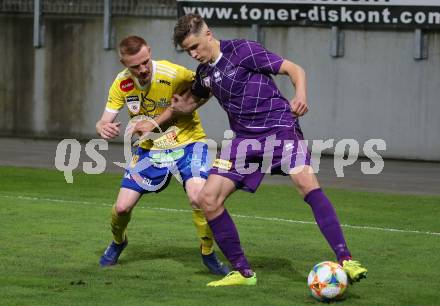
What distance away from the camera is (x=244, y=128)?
30.9 feet

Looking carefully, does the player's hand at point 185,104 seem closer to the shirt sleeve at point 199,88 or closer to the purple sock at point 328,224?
the shirt sleeve at point 199,88

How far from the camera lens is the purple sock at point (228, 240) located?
945 cm

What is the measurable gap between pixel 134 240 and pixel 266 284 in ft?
9.53

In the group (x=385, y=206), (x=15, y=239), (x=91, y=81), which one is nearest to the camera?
(x=15, y=239)

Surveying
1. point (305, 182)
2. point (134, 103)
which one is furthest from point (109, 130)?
point (305, 182)

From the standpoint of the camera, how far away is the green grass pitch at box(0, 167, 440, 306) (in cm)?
913

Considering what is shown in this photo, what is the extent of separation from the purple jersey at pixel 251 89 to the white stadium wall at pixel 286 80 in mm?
13012

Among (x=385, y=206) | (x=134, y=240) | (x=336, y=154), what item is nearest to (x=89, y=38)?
(x=336, y=154)

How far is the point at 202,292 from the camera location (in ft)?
30.4

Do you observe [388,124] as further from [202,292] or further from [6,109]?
[202,292]

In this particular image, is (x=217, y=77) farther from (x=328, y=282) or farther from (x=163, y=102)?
→ (x=328, y=282)

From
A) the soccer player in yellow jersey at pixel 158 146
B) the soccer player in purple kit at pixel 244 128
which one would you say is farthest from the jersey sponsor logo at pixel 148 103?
the soccer player in purple kit at pixel 244 128

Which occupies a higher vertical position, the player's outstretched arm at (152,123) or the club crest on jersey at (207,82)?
the club crest on jersey at (207,82)

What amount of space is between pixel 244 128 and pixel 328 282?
144 cm
